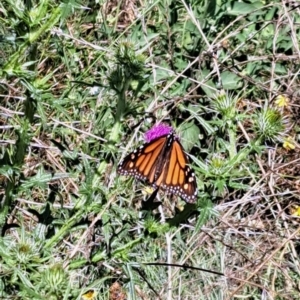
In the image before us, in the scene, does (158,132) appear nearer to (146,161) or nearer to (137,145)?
(146,161)

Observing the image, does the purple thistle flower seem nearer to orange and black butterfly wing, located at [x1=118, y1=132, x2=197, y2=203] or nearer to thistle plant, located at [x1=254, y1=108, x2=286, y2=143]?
orange and black butterfly wing, located at [x1=118, y1=132, x2=197, y2=203]

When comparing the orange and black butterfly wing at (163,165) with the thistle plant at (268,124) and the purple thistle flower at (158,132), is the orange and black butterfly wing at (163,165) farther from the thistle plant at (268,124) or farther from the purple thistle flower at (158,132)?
the thistle plant at (268,124)

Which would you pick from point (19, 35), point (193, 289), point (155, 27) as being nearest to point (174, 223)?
point (19, 35)

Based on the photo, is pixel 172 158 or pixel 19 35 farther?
pixel 172 158

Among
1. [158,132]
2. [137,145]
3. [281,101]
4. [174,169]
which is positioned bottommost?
[174,169]

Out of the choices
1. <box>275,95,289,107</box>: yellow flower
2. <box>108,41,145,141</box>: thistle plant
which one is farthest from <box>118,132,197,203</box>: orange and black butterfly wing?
<box>275,95,289,107</box>: yellow flower

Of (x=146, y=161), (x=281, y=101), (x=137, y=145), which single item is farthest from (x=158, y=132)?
(x=281, y=101)

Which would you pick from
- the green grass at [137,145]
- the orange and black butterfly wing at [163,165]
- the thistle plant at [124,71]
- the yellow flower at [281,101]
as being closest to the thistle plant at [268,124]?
the green grass at [137,145]

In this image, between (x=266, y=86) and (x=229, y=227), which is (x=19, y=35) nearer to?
(x=229, y=227)
